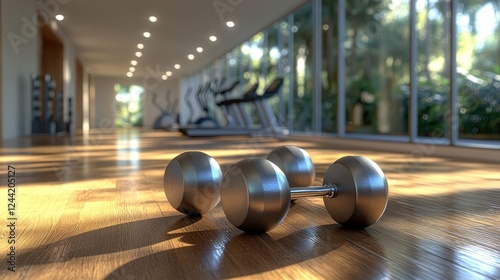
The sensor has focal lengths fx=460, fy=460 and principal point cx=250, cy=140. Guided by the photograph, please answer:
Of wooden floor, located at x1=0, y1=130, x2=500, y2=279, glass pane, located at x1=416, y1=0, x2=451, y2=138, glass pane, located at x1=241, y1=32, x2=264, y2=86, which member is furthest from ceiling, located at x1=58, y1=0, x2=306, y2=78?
wooden floor, located at x1=0, y1=130, x2=500, y2=279

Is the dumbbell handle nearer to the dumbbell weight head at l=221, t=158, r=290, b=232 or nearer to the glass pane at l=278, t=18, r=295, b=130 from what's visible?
the dumbbell weight head at l=221, t=158, r=290, b=232

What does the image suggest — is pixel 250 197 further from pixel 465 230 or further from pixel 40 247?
pixel 465 230

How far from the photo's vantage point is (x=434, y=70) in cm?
620

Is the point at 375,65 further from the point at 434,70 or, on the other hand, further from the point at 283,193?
the point at 283,193

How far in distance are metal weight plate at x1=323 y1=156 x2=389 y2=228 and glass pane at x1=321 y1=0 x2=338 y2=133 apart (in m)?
6.15

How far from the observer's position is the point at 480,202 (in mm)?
1570

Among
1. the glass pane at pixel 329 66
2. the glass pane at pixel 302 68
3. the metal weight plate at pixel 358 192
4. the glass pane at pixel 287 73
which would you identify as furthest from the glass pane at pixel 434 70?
the metal weight plate at pixel 358 192

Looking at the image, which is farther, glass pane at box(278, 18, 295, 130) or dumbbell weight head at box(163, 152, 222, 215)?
glass pane at box(278, 18, 295, 130)

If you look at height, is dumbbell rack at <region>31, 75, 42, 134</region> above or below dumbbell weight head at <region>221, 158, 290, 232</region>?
above

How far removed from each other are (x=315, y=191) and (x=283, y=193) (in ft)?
0.51

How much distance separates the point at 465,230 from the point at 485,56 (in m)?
5.27

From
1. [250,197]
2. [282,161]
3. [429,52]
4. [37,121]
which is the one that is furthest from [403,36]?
[250,197]

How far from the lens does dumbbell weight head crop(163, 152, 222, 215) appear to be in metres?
1.21

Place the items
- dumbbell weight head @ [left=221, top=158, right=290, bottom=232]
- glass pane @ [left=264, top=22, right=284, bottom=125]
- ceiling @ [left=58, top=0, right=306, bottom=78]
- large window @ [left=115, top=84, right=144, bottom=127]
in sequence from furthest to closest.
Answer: large window @ [left=115, top=84, right=144, bottom=127]
glass pane @ [left=264, top=22, right=284, bottom=125]
ceiling @ [left=58, top=0, right=306, bottom=78]
dumbbell weight head @ [left=221, top=158, right=290, bottom=232]
